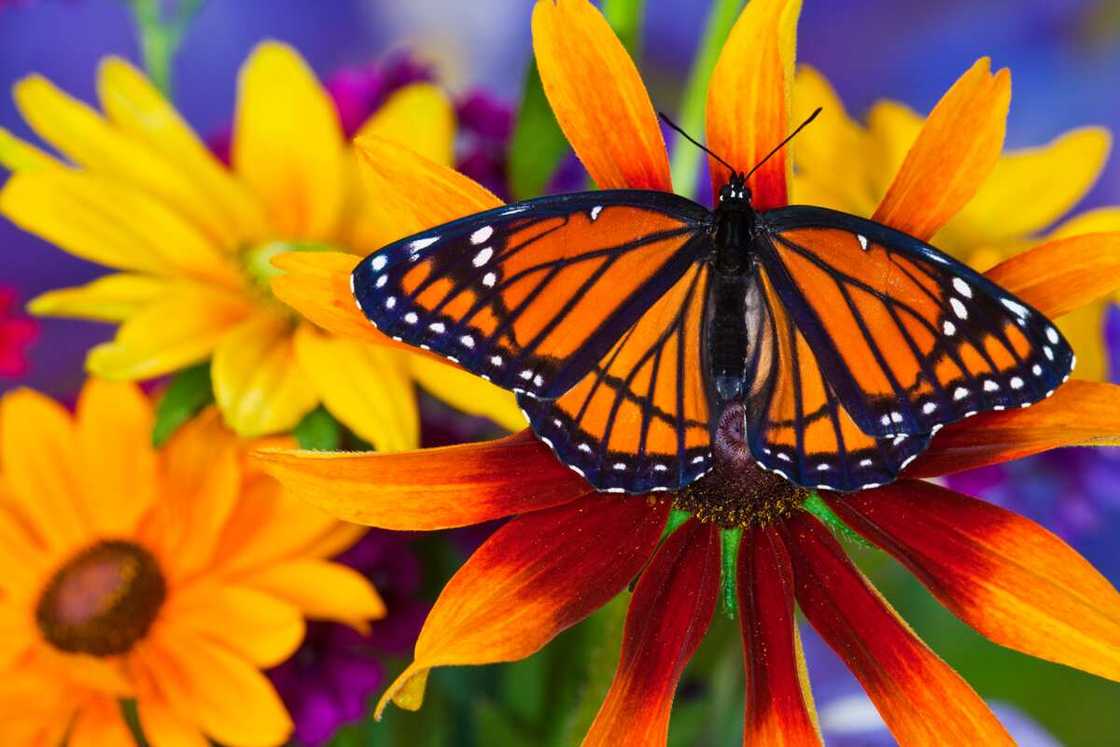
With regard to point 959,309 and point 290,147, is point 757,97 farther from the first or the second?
A: point 290,147

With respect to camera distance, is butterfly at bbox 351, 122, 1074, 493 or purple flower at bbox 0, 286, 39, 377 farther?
purple flower at bbox 0, 286, 39, 377

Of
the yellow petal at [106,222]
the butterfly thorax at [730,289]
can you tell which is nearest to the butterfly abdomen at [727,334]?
the butterfly thorax at [730,289]

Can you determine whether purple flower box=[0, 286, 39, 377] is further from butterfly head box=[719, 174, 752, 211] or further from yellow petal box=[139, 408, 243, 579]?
butterfly head box=[719, 174, 752, 211]

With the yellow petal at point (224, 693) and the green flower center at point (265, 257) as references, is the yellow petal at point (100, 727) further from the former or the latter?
the green flower center at point (265, 257)

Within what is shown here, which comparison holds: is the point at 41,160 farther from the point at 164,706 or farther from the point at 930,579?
the point at 930,579

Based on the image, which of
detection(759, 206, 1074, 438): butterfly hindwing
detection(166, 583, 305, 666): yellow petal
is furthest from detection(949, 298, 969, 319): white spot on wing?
detection(166, 583, 305, 666): yellow petal

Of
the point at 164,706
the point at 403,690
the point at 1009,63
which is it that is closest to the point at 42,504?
the point at 164,706
